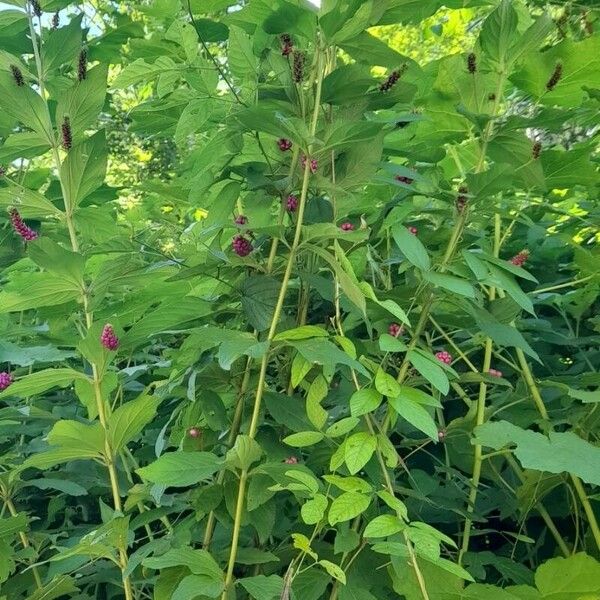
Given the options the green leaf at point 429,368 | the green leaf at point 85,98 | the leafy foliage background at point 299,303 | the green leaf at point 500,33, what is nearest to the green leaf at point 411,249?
the leafy foliage background at point 299,303

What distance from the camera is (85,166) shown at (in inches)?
39.1

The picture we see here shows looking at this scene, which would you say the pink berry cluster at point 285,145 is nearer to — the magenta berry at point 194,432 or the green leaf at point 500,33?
the green leaf at point 500,33

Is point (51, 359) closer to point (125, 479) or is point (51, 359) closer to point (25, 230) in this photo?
point (25, 230)

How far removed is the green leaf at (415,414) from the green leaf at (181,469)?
22 cm

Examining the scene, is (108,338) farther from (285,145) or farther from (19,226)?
(285,145)

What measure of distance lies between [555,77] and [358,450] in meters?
0.63

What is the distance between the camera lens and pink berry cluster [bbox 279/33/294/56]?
3.18 ft

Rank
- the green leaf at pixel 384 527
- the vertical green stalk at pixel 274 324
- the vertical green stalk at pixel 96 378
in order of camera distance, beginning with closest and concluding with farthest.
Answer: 1. the green leaf at pixel 384 527
2. the vertical green stalk at pixel 274 324
3. the vertical green stalk at pixel 96 378

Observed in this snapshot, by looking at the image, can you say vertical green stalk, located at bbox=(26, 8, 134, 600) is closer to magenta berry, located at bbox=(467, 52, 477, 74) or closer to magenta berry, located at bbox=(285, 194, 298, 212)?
magenta berry, located at bbox=(285, 194, 298, 212)

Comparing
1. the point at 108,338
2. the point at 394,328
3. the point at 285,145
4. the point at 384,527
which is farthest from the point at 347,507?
the point at 285,145

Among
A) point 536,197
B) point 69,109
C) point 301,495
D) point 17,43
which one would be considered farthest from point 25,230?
point 536,197

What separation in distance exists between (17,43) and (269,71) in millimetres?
407

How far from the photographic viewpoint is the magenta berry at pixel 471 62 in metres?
1.01

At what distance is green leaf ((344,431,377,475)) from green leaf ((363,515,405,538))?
6cm
